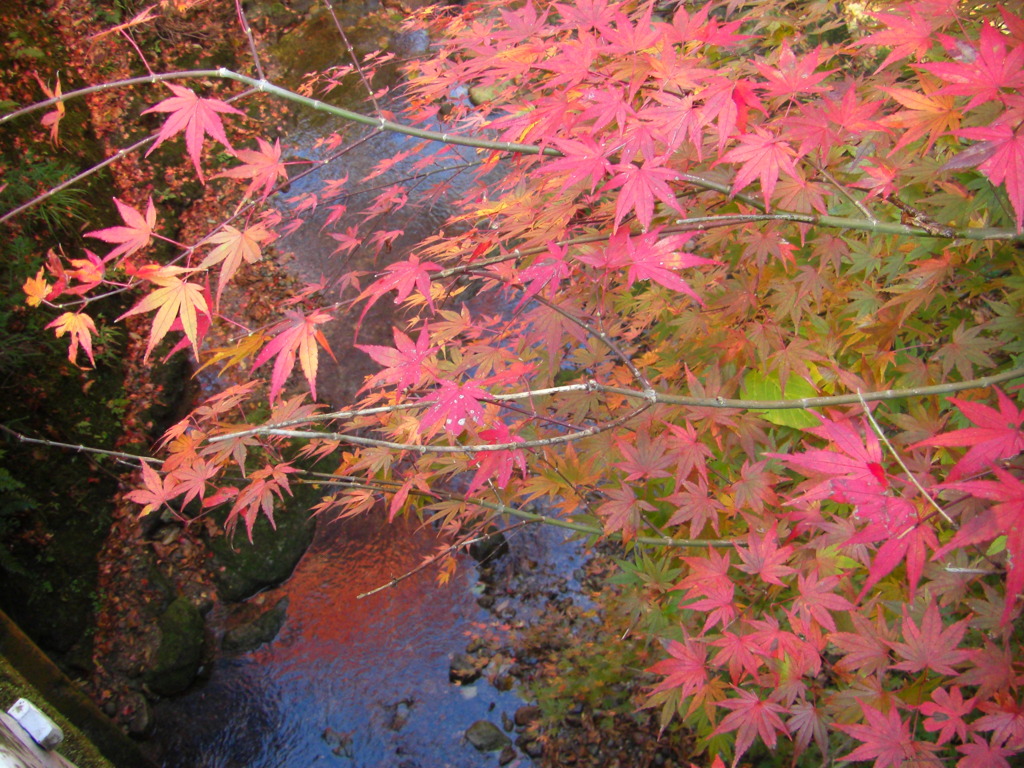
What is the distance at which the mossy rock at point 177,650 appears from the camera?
396 cm

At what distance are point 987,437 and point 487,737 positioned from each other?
330 cm

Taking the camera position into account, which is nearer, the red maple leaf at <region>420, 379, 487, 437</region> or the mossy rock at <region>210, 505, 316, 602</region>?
the red maple leaf at <region>420, 379, 487, 437</region>

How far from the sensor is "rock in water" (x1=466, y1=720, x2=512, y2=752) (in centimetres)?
350

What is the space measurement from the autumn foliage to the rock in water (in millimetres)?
1471

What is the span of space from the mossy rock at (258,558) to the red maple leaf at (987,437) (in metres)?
4.47

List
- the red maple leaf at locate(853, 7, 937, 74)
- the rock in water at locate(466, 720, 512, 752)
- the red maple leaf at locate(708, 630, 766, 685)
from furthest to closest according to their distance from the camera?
the rock in water at locate(466, 720, 512, 752)
the red maple leaf at locate(708, 630, 766, 685)
the red maple leaf at locate(853, 7, 937, 74)

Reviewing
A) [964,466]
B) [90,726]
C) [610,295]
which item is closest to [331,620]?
[90,726]

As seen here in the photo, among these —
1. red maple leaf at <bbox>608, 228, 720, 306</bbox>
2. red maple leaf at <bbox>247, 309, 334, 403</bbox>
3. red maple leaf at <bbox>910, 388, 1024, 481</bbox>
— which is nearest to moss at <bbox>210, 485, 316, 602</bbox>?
red maple leaf at <bbox>247, 309, 334, 403</bbox>

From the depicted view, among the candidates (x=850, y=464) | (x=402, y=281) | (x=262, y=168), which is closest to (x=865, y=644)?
(x=850, y=464)

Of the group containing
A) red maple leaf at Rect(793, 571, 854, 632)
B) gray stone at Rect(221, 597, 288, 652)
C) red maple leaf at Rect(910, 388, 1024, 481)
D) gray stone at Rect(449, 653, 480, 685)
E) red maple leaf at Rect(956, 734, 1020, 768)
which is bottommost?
gray stone at Rect(449, 653, 480, 685)

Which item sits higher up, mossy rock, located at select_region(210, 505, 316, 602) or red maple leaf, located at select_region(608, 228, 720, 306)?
red maple leaf, located at select_region(608, 228, 720, 306)

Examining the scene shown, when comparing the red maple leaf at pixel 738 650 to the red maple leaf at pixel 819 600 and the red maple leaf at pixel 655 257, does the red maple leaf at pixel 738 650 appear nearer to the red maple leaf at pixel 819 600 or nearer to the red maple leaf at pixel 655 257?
the red maple leaf at pixel 819 600

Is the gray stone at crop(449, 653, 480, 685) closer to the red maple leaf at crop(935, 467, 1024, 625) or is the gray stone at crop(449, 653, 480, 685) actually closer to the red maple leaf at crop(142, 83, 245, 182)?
the red maple leaf at crop(935, 467, 1024, 625)

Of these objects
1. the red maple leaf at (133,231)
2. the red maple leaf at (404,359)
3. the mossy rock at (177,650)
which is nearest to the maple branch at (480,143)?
the red maple leaf at (133,231)
